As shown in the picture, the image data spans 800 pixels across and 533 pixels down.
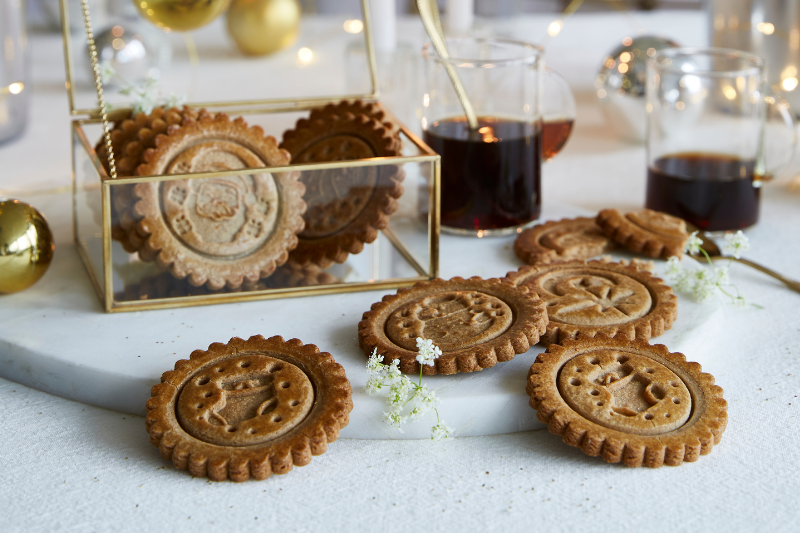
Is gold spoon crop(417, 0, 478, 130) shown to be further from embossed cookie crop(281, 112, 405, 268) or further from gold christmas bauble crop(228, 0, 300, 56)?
gold christmas bauble crop(228, 0, 300, 56)

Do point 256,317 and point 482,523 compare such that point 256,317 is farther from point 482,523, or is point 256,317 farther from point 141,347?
point 482,523

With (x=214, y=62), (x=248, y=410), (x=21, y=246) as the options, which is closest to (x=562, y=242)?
(x=248, y=410)

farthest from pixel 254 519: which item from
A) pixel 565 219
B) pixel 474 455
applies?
pixel 565 219

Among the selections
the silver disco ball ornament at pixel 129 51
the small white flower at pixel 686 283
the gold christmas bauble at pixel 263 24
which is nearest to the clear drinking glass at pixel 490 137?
the small white flower at pixel 686 283

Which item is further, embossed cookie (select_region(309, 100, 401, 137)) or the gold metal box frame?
embossed cookie (select_region(309, 100, 401, 137))

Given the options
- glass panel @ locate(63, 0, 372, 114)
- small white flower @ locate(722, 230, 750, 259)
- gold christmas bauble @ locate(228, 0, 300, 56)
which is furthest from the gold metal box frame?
gold christmas bauble @ locate(228, 0, 300, 56)

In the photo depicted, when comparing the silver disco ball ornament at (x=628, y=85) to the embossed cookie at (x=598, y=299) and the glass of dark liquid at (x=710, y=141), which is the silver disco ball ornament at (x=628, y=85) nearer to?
the glass of dark liquid at (x=710, y=141)
